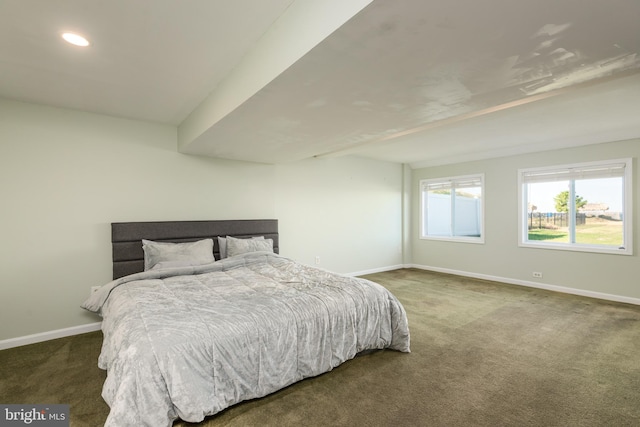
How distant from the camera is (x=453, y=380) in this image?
2.25m

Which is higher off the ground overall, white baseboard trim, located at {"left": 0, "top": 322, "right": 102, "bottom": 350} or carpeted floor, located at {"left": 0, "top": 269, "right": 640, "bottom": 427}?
white baseboard trim, located at {"left": 0, "top": 322, "right": 102, "bottom": 350}

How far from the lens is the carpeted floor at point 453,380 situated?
1854 millimetres

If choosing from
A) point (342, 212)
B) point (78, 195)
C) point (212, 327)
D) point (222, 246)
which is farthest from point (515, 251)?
point (78, 195)

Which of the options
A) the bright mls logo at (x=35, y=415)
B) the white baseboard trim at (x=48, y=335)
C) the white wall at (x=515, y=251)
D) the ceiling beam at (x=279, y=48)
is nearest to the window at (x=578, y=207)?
the white wall at (x=515, y=251)

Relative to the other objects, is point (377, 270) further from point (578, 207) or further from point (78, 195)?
point (78, 195)

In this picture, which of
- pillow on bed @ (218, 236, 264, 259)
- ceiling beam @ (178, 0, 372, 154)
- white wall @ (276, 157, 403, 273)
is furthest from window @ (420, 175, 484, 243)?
ceiling beam @ (178, 0, 372, 154)

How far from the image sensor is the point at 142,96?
2.86 metres

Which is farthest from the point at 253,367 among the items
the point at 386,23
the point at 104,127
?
the point at 104,127

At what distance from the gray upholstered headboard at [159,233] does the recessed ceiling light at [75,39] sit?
1.97m

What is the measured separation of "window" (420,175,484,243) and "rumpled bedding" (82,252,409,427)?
401 centimetres

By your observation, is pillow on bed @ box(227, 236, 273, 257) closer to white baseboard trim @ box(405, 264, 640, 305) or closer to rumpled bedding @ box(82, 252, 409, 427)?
rumpled bedding @ box(82, 252, 409, 427)

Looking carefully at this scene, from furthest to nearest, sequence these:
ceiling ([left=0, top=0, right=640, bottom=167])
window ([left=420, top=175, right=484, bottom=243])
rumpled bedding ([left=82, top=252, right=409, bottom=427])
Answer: window ([left=420, top=175, right=484, bottom=243]), rumpled bedding ([left=82, top=252, right=409, bottom=427]), ceiling ([left=0, top=0, right=640, bottom=167])

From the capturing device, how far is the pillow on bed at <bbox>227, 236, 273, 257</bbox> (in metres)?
3.80

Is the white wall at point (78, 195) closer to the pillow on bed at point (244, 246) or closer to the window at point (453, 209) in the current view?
the pillow on bed at point (244, 246)
